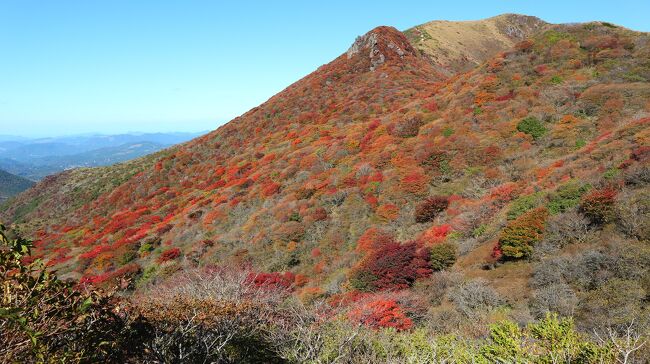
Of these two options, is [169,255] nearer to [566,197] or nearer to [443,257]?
[443,257]

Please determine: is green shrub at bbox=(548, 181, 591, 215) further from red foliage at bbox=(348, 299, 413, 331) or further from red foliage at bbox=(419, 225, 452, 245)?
red foliage at bbox=(348, 299, 413, 331)

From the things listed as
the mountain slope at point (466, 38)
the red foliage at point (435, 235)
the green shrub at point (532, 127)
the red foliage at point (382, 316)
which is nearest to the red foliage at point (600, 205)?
the red foliage at point (435, 235)

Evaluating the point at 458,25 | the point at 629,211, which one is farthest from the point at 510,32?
the point at 629,211

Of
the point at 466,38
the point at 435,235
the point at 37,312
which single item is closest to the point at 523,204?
the point at 435,235

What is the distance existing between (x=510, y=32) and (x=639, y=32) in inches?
3018

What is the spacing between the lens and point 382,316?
36.2 feet

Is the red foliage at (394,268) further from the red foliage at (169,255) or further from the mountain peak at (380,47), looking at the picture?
the mountain peak at (380,47)

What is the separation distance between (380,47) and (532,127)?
121 feet

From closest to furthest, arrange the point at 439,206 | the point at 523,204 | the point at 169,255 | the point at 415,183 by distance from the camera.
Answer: the point at 523,204
the point at 439,206
the point at 415,183
the point at 169,255

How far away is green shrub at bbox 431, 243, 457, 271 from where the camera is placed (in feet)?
46.1

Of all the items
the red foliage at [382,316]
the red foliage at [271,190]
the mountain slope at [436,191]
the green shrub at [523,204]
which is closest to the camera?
the red foliage at [382,316]

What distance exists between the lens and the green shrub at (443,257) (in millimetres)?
14055

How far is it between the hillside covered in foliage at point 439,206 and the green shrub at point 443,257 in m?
0.05

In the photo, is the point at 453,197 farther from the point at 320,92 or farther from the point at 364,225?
the point at 320,92
